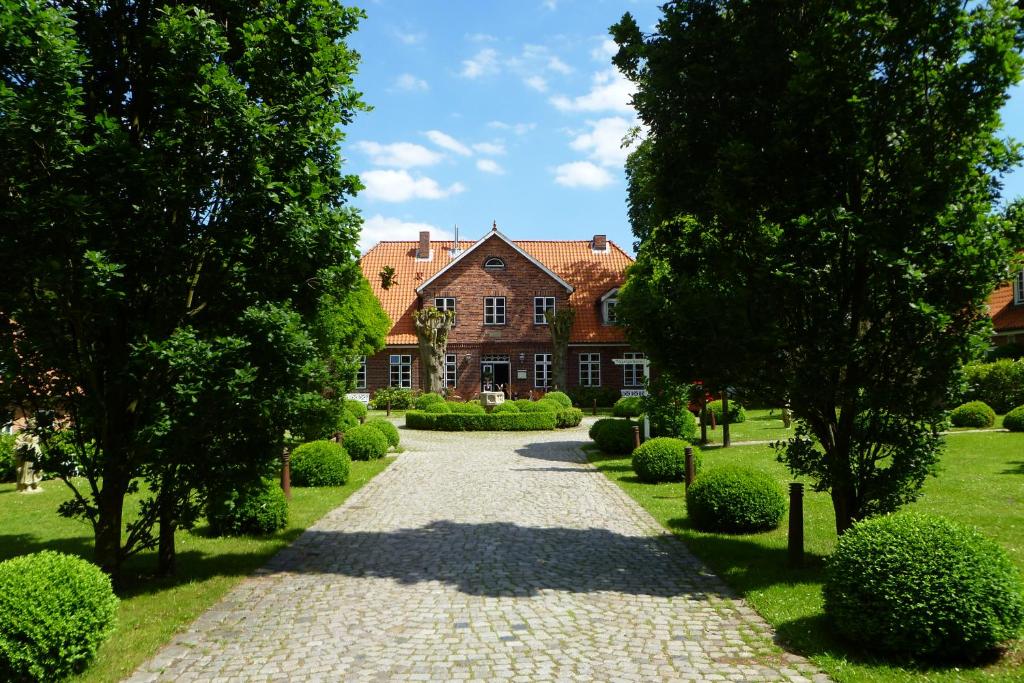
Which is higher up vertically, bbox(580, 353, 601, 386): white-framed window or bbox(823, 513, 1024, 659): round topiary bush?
bbox(580, 353, 601, 386): white-framed window

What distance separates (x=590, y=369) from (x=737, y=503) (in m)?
30.8

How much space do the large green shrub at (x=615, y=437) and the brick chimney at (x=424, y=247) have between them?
2648 centimetres

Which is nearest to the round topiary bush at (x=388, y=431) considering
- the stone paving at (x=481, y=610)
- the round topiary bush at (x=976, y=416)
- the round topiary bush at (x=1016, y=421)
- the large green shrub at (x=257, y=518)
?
the stone paving at (x=481, y=610)

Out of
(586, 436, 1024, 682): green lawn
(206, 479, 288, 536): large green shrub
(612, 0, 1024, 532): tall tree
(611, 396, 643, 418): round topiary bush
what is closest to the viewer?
(586, 436, 1024, 682): green lawn

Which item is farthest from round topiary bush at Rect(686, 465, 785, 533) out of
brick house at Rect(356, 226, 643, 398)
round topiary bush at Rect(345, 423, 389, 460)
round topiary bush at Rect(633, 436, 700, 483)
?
brick house at Rect(356, 226, 643, 398)

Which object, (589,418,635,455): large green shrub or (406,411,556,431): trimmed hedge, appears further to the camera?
(406,411,556,431): trimmed hedge

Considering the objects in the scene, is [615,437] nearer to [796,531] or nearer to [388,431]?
[388,431]

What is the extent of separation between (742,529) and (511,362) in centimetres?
3076

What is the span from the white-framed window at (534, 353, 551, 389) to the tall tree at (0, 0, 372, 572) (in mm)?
33159

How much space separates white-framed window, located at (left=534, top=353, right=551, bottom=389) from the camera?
41.6 meters

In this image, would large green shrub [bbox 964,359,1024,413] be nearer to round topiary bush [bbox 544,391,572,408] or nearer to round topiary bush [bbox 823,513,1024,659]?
round topiary bush [bbox 544,391,572,408]

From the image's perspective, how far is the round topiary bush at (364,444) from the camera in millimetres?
20203

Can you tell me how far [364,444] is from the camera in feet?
66.2

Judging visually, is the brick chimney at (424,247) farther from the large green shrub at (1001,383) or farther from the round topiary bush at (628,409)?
the large green shrub at (1001,383)
